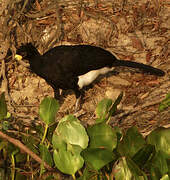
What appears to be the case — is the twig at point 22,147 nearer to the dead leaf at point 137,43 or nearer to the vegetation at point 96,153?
the vegetation at point 96,153

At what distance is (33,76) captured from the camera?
12.2 ft

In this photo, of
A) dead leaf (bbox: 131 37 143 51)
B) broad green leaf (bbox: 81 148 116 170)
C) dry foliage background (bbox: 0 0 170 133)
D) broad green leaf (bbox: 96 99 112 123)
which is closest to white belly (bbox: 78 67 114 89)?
dry foliage background (bbox: 0 0 170 133)

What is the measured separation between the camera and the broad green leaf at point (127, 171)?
28.1 inches

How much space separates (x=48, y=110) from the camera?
3.25ft

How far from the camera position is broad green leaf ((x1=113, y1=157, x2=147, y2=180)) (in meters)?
0.71

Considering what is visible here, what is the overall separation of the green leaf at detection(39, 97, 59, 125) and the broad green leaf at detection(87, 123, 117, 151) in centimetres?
19

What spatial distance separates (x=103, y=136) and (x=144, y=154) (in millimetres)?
106

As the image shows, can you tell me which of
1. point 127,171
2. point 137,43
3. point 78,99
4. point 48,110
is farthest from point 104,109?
point 137,43

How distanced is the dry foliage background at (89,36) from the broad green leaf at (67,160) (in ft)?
7.61

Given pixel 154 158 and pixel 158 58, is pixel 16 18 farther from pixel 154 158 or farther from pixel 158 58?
pixel 154 158

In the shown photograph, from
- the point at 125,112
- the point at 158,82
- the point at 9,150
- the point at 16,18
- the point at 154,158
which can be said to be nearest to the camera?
the point at 154,158

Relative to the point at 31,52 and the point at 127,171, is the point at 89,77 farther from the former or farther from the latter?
the point at 127,171

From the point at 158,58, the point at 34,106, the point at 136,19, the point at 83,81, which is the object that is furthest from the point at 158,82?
the point at 34,106

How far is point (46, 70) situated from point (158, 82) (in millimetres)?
1105
